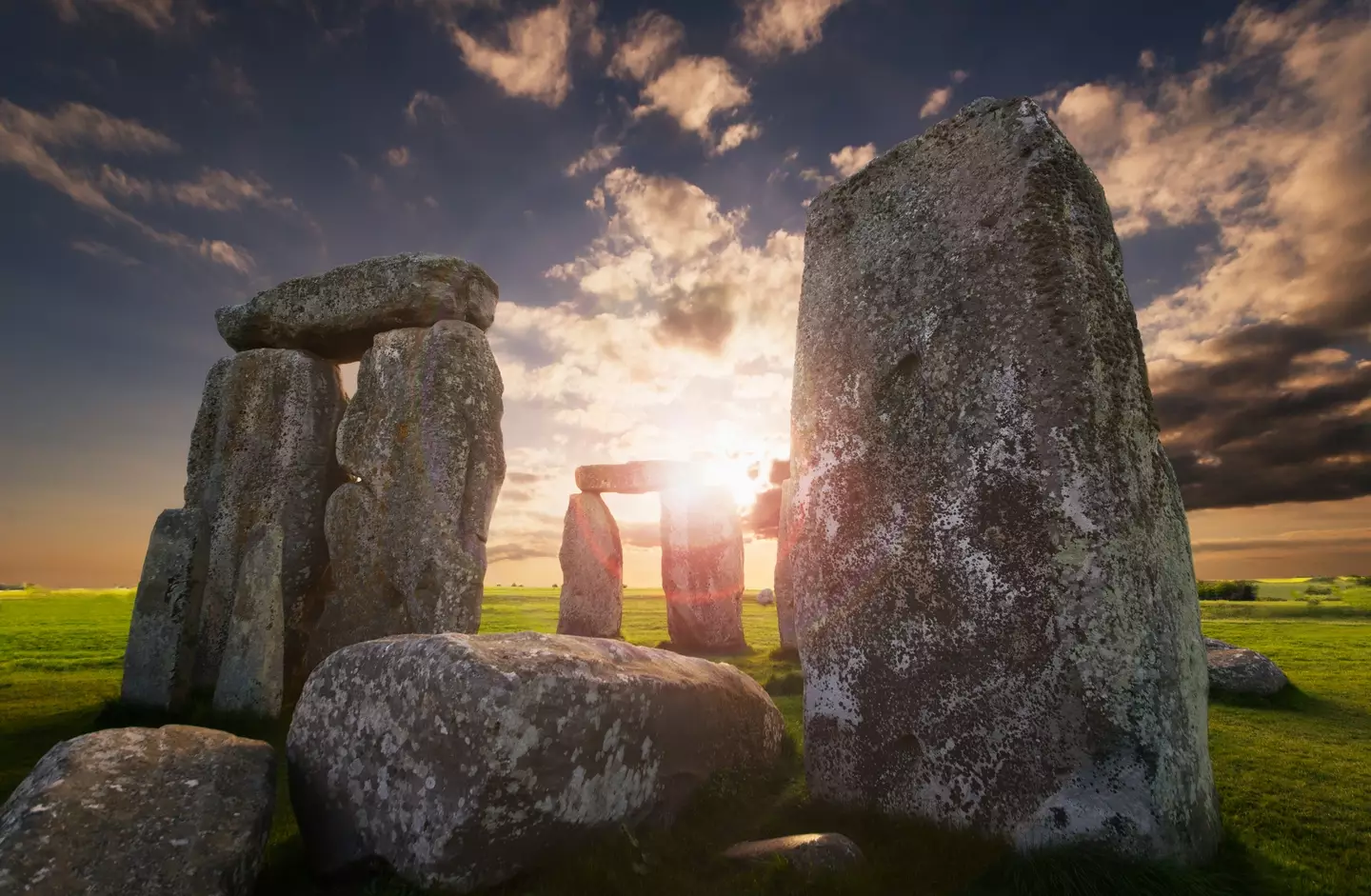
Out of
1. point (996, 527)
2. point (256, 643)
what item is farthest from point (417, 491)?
point (996, 527)

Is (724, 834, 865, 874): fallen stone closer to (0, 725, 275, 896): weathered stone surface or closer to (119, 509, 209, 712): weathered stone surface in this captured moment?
(0, 725, 275, 896): weathered stone surface

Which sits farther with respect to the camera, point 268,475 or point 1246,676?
point 268,475

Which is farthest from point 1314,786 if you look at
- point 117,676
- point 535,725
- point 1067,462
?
point 117,676

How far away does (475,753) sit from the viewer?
9.87 ft

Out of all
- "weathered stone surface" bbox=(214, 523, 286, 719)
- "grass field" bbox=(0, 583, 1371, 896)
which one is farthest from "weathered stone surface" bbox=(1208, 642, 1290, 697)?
"weathered stone surface" bbox=(214, 523, 286, 719)

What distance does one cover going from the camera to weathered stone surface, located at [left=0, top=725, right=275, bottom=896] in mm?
2686

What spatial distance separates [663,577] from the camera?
49.9ft

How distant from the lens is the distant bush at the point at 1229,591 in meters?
30.8

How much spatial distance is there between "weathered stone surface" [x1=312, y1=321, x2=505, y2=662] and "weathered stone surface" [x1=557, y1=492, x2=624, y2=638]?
23.2ft

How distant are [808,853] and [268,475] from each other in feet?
26.7

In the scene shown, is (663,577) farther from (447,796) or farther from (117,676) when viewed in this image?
(447,796)

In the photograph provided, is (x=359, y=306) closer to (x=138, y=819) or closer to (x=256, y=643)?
(x=256, y=643)

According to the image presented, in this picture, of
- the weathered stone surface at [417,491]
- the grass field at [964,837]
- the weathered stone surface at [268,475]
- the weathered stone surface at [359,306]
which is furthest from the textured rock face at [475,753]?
the weathered stone surface at [359,306]

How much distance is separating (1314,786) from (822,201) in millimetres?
5280
